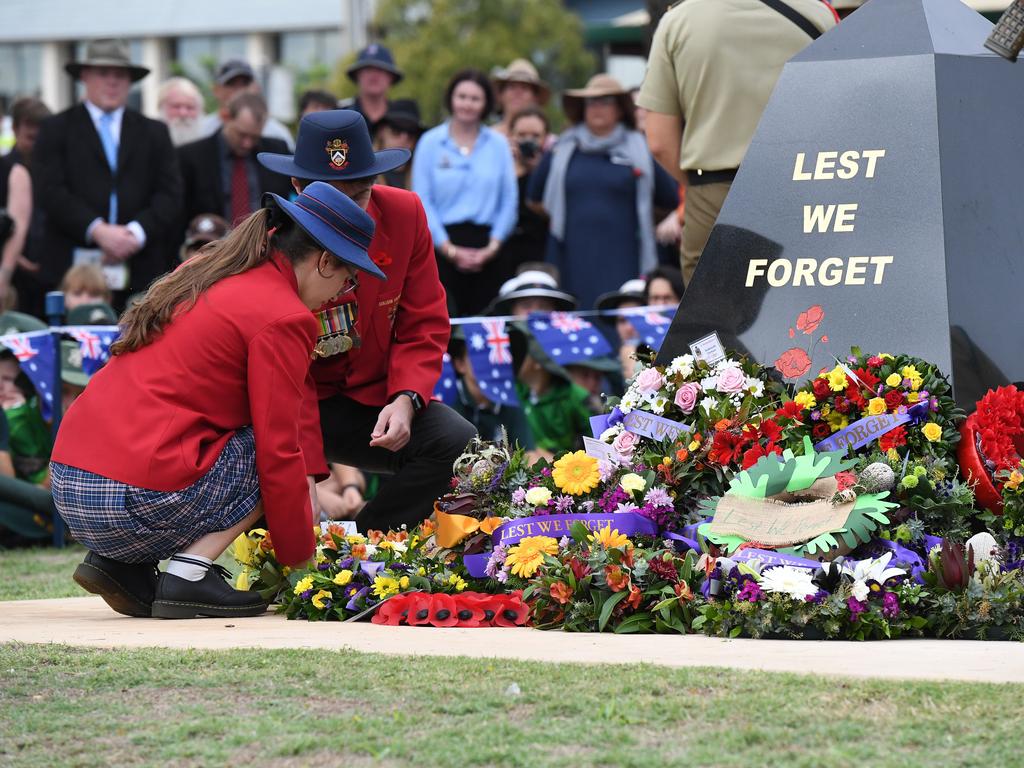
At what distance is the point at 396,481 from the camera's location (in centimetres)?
655

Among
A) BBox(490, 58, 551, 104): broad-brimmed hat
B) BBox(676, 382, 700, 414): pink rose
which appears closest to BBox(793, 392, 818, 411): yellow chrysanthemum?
BBox(676, 382, 700, 414): pink rose

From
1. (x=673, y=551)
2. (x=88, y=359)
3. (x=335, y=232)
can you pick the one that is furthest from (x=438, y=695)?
(x=88, y=359)

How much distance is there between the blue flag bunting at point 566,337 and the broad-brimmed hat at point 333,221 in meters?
4.43

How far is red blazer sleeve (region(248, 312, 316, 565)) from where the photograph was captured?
542cm

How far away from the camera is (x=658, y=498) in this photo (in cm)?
557

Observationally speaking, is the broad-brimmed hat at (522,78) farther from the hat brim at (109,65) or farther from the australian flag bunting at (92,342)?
the australian flag bunting at (92,342)

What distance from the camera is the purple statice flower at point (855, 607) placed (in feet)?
15.9

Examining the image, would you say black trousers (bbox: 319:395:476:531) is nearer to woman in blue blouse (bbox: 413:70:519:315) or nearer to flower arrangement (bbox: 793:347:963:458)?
flower arrangement (bbox: 793:347:963:458)

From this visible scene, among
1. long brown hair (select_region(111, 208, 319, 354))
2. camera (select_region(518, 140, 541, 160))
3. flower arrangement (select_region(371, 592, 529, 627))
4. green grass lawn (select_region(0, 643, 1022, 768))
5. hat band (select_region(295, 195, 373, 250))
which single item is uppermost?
camera (select_region(518, 140, 541, 160))

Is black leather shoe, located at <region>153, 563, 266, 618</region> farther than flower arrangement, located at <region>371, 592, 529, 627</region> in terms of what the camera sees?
Yes

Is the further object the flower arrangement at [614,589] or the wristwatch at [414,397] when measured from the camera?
the wristwatch at [414,397]

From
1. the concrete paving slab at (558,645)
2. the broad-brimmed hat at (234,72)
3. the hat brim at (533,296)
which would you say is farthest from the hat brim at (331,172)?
the broad-brimmed hat at (234,72)

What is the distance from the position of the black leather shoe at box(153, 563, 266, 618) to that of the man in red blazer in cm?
59

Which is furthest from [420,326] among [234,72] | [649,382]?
[234,72]
